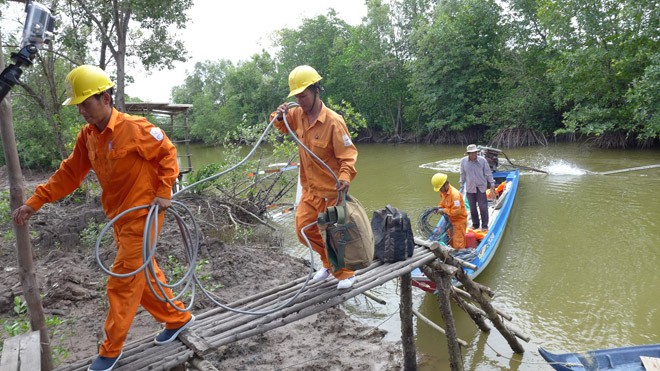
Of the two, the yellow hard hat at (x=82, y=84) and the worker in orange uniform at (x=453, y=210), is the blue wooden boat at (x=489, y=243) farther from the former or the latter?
the yellow hard hat at (x=82, y=84)

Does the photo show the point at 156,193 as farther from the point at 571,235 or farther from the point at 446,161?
the point at 446,161

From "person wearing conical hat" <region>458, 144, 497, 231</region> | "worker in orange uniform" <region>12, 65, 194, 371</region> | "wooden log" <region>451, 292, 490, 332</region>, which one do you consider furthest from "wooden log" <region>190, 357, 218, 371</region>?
"person wearing conical hat" <region>458, 144, 497, 231</region>

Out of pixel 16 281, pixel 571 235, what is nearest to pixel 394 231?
pixel 16 281

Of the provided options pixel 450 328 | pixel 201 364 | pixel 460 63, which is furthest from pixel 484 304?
pixel 460 63

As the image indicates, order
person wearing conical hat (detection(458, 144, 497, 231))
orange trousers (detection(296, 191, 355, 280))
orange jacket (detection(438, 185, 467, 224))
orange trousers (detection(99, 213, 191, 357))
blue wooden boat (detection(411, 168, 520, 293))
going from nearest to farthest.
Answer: orange trousers (detection(99, 213, 191, 357)), orange trousers (detection(296, 191, 355, 280)), blue wooden boat (detection(411, 168, 520, 293)), orange jacket (detection(438, 185, 467, 224)), person wearing conical hat (detection(458, 144, 497, 231))

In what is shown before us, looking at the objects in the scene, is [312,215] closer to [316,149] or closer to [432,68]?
[316,149]

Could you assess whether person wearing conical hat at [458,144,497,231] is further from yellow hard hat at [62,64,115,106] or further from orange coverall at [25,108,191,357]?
yellow hard hat at [62,64,115,106]

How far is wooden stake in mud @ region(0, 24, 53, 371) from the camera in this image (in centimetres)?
280

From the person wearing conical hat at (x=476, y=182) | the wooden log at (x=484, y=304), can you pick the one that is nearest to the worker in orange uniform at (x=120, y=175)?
the wooden log at (x=484, y=304)

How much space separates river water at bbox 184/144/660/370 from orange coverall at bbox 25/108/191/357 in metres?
3.18

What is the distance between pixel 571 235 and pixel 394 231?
5.89m

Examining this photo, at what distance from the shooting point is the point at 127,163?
277cm

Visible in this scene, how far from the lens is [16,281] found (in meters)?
5.62

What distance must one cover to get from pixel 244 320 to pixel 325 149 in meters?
1.42
